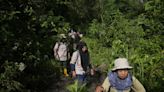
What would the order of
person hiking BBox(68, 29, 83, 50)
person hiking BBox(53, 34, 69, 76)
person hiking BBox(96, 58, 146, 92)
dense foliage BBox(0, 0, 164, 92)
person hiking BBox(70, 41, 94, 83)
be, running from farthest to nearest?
person hiking BBox(53, 34, 69, 76) → person hiking BBox(68, 29, 83, 50) → person hiking BBox(70, 41, 94, 83) → dense foliage BBox(0, 0, 164, 92) → person hiking BBox(96, 58, 146, 92)

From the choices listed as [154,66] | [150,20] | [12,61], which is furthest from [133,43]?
[12,61]

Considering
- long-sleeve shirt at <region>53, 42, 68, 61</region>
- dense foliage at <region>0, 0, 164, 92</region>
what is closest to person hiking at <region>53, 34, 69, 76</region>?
long-sleeve shirt at <region>53, 42, 68, 61</region>

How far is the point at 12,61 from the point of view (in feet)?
32.9

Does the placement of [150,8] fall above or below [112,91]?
above

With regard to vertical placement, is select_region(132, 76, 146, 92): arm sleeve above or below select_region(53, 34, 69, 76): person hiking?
above

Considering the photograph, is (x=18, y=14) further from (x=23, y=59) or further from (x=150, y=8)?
(x=150, y=8)

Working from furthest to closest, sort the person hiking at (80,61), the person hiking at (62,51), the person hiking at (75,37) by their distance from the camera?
1. the person hiking at (62,51)
2. the person hiking at (75,37)
3. the person hiking at (80,61)

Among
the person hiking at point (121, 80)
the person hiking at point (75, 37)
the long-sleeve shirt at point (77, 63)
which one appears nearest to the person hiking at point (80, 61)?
the long-sleeve shirt at point (77, 63)

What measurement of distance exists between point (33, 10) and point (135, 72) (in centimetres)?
335

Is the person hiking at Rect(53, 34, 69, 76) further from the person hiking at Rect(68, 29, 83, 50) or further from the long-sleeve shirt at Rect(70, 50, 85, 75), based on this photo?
the long-sleeve shirt at Rect(70, 50, 85, 75)

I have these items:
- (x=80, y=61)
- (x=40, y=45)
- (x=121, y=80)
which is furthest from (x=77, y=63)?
(x=121, y=80)

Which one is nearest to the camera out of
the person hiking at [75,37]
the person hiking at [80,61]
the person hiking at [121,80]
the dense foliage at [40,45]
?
the person hiking at [121,80]

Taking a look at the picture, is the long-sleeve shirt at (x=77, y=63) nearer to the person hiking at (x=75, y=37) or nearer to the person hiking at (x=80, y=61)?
the person hiking at (x=80, y=61)

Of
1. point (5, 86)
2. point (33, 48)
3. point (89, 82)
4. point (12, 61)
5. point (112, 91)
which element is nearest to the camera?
point (112, 91)
